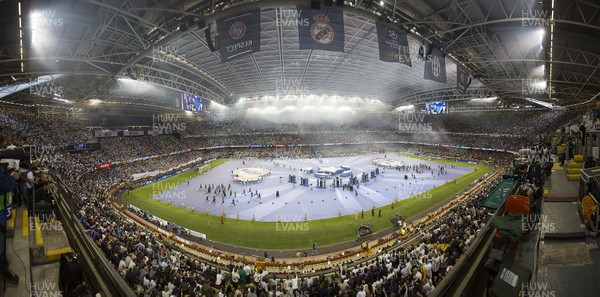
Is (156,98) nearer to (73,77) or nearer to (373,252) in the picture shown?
(73,77)

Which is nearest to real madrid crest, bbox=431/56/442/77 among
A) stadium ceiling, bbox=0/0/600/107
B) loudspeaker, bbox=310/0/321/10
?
stadium ceiling, bbox=0/0/600/107

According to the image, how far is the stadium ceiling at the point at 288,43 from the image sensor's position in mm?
13352

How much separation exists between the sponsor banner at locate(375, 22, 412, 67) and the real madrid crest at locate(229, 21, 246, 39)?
709 centimetres

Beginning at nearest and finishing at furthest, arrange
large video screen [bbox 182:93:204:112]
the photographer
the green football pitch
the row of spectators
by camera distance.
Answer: the photographer
the row of spectators
the green football pitch
large video screen [bbox 182:93:204:112]

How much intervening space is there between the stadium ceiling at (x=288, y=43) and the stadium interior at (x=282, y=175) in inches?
6.5

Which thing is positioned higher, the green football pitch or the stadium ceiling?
the stadium ceiling

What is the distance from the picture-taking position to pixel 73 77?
2598cm

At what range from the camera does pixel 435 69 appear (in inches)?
679

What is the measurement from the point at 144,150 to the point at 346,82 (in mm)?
37967

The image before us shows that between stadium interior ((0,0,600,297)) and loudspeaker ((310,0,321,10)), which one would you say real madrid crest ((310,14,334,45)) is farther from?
loudspeaker ((310,0,321,10))

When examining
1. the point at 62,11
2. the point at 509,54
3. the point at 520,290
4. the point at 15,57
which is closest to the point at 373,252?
the point at 520,290

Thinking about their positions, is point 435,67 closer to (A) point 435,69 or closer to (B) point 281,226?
(A) point 435,69

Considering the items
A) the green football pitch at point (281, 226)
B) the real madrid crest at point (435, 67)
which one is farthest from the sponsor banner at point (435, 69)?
the green football pitch at point (281, 226)

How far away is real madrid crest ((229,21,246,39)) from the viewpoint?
1159cm
